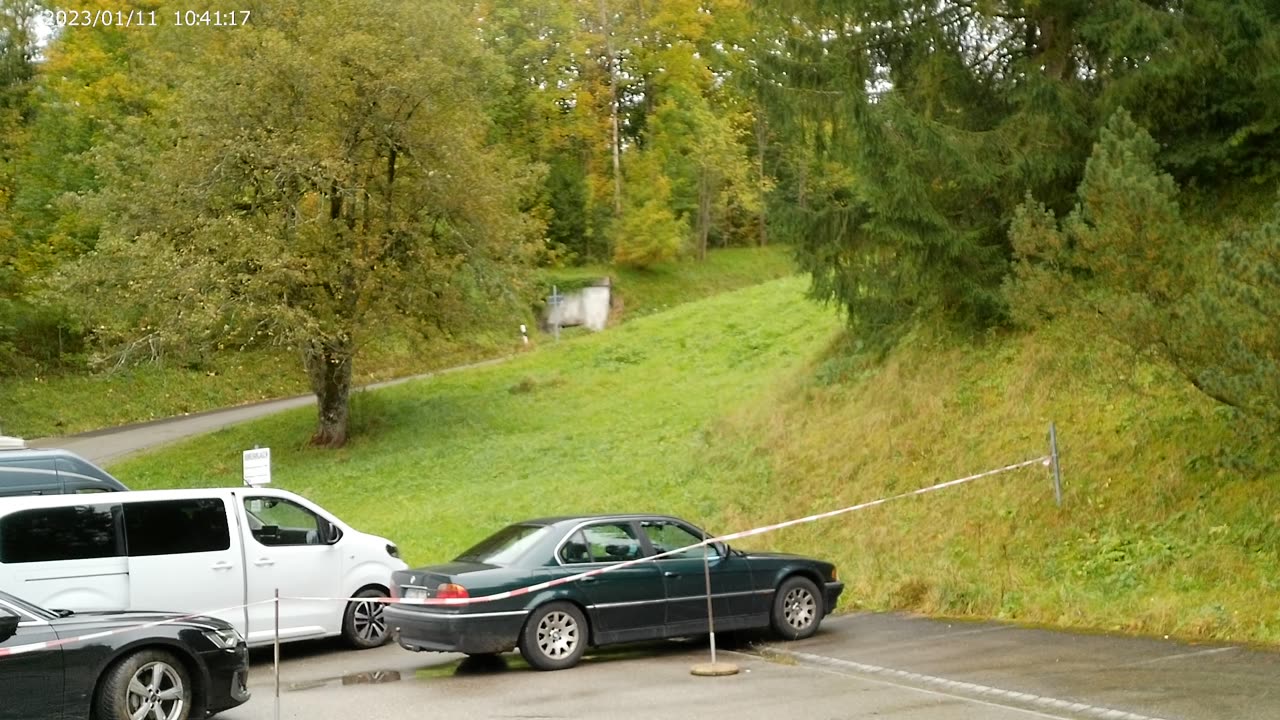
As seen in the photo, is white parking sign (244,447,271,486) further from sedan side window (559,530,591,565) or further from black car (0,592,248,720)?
black car (0,592,248,720)

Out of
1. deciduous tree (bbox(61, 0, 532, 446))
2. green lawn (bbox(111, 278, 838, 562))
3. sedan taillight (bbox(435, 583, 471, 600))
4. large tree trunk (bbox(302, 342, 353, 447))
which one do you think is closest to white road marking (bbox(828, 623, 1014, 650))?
sedan taillight (bbox(435, 583, 471, 600))

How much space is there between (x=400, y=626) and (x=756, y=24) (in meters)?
12.2

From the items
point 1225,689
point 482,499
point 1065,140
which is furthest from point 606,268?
point 1225,689

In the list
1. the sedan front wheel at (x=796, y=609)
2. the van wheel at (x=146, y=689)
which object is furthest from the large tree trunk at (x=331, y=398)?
the van wheel at (x=146, y=689)

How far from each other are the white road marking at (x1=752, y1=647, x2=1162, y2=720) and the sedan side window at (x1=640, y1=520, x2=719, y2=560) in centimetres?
125

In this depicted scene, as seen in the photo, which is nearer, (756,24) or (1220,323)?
(1220,323)

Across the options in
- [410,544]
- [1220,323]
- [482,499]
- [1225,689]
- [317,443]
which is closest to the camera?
[1225,689]

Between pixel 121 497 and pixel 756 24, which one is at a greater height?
pixel 756 24

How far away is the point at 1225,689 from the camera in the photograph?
29.5 ft

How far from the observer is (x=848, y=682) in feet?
34.0

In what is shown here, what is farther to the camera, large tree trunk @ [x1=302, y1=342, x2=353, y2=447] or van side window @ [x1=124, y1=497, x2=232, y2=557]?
large tree trunk @ [x1=302, y1=342, x2=353, y2=447]

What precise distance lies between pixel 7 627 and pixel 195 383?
3487 centimetres

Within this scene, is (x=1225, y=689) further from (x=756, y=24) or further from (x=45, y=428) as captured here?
(x=45, y=428)

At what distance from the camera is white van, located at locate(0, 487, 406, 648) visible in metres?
11.6
